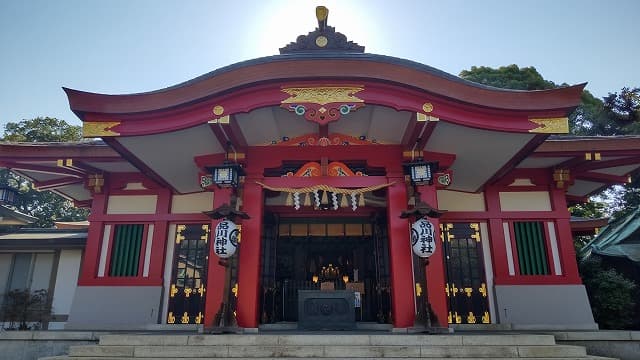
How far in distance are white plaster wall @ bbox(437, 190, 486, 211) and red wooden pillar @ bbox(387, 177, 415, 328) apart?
2.14 metres

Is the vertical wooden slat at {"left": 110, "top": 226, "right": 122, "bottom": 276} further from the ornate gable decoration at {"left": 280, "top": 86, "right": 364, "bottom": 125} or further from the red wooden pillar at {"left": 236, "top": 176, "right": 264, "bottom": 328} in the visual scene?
the ornate gable decoration at {"left": 280, "top": 86, "right": 364, "bottom": 125}

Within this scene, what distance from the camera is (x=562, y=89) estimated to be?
6938mm

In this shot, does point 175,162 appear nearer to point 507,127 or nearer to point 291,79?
point 291,79

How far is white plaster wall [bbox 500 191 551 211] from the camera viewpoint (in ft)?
32.1

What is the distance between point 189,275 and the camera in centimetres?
961

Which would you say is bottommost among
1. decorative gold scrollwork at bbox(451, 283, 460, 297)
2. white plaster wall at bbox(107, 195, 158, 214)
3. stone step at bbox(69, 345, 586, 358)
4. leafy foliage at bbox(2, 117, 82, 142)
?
stone step at bbox(69, 345, 586, 358)

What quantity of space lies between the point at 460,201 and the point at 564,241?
247 centimetres

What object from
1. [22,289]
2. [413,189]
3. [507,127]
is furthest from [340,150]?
[22,289]

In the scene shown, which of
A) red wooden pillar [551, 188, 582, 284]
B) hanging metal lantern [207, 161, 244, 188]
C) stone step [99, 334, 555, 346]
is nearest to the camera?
stone step [99, 334, 555, 346]

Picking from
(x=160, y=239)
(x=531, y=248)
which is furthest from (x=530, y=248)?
(x=160, y=239)

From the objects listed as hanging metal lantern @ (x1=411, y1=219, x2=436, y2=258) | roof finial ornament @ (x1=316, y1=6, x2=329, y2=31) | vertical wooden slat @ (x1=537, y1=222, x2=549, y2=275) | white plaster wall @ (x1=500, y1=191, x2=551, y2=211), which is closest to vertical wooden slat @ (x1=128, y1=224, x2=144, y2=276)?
roof finial ornament @ (x1=316, y1=6, x2=329, y2=31)

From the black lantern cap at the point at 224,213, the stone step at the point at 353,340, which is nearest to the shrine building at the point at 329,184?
the black lantern cap at the point at 224,213

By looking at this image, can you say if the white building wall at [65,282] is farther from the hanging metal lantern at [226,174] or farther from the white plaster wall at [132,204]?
the hanging metal lantern at [226,174]

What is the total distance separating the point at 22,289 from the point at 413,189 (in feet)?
36.7
